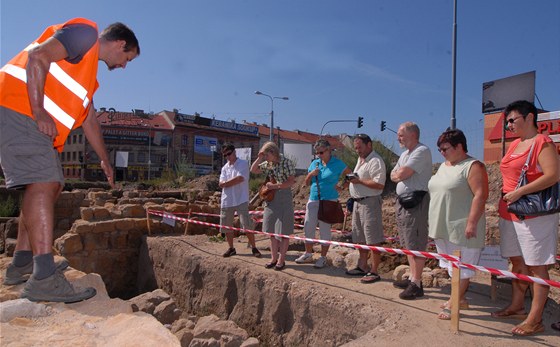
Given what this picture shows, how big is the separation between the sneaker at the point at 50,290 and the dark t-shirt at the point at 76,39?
4.03ft

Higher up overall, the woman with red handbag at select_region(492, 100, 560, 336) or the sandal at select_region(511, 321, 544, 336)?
the woman with red handbag at select_region(492, 100, 560, 336)

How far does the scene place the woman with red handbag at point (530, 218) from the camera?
3.15 metres

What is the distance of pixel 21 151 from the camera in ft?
7.79

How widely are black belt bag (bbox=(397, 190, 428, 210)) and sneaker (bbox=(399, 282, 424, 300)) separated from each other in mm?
741

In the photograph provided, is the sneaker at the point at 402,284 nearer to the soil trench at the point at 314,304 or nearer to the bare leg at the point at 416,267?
the soil trench at the point at 314,304

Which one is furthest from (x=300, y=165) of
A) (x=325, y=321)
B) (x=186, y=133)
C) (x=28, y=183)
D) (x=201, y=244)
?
(x=186, y=133)

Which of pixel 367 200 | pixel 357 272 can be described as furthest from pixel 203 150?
pixel 367 200

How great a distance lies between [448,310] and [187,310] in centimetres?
397

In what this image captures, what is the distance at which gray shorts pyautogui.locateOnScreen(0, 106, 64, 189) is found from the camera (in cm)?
237

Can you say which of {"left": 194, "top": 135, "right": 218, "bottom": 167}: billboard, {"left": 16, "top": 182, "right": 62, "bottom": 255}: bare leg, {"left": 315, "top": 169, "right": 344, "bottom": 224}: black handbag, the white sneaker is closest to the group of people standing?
{"left": 315, "top": 169, "right": 344, "bottom": 224}: black handbag

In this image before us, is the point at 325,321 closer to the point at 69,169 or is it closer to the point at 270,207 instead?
the point at 270,207

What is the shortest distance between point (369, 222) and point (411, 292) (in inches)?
37.8

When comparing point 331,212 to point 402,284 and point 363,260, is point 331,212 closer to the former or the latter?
point 363,260

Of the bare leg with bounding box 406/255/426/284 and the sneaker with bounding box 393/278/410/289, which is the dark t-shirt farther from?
the sneaker with bounding box 393/278/410/289
